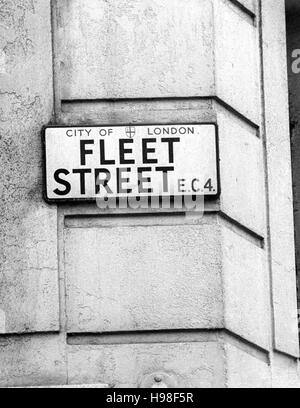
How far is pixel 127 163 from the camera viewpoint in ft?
22.3

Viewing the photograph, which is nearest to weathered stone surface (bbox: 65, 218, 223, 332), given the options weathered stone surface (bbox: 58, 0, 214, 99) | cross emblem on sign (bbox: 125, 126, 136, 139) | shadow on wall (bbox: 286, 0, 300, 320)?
cross emblem on sign (bbox: 125, 126, 136, 139)

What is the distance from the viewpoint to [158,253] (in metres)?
6.78

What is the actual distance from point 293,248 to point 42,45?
165 centimetres

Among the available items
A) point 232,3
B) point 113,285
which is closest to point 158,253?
point 113,285

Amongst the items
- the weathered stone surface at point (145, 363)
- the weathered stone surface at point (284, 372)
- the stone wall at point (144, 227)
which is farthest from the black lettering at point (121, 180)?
the weathered stone surface at point (284, 372)

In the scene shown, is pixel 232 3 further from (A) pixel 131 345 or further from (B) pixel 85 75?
(A) pixel 131 345

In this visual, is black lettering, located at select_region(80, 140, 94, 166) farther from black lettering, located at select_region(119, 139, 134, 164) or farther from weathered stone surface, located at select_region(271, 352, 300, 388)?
weathered stone surface, located at select_region(271, 352, 300, 388)

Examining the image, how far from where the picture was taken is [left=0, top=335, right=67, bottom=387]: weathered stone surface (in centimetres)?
669

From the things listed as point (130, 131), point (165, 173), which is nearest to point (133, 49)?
point (130, 131)

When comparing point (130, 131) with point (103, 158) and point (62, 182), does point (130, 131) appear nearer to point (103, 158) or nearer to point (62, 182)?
point (103, 158)

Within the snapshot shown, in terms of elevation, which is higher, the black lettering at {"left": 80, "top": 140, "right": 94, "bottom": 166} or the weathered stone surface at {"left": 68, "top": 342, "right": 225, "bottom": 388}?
the black lettering at {"left": 80, "top": 140, "right": 94, "bottom": 166}

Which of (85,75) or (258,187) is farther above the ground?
(85,75)

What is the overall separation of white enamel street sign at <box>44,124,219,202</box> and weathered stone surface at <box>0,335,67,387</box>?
0.71 m

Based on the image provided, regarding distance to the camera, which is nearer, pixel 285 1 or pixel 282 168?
pixel 282 168
